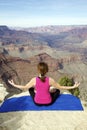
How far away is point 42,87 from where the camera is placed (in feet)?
40.5

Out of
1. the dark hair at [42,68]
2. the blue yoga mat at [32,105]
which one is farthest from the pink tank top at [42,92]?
the blue yoga mat at [32,105]

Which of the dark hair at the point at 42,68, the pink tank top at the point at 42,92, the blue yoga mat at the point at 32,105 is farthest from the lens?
the blue yoga mat at the point at 32,105

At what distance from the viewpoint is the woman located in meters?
11.7

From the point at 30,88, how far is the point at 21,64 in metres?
176

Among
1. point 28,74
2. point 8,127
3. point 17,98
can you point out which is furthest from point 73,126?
point 28,74

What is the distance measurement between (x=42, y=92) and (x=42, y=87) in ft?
0.90

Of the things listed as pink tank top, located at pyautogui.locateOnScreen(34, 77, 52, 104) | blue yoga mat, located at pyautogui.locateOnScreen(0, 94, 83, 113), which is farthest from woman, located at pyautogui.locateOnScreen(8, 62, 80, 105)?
blue yoga mat, located at pyautogui.locateOnScreen(0, 94, 83, 113)

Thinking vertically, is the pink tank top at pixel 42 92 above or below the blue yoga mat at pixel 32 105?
above

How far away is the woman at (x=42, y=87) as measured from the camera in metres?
11.7

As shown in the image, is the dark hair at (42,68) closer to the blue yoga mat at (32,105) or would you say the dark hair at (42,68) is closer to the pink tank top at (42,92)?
the pink tank top at (42,92)

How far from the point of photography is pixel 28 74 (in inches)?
7028

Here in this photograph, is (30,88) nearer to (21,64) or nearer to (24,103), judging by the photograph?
(24,103)

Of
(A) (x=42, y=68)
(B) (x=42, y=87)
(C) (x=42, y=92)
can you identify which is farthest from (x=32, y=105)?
(A) (x=42, y=68)

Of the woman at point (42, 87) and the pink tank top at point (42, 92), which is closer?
the woman at point (42, 87)
